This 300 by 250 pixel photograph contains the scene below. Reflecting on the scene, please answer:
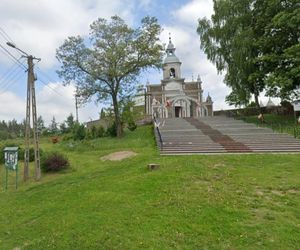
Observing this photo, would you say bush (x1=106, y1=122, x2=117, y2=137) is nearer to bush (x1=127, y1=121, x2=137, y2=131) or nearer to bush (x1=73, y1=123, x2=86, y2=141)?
bush (x1=127, y1=121, x2=137, y2=131)

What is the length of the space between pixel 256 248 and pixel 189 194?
3339mm

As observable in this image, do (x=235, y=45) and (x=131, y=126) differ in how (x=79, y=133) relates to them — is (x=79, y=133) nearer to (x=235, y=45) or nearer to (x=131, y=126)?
(x=131, y=126)

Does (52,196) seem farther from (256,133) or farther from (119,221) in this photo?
(256,133)

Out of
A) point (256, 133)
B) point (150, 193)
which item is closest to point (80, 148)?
point (256, 133)

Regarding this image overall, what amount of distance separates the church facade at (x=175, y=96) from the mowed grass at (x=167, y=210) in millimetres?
34716

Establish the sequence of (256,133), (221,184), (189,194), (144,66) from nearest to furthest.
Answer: (189,194) → (221,184) → (256,133) → (144,66)

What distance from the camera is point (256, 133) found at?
23094 millimetres

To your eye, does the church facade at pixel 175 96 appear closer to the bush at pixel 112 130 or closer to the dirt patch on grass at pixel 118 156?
the bush at pixel 112 130

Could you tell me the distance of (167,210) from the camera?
8.04m

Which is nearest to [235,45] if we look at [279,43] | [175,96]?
[279,43]

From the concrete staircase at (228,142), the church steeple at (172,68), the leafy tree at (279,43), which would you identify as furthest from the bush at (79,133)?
the church steeple at (172,68)

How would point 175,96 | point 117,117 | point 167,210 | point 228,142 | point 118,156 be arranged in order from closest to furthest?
point 167,210
point 118,156
point 228,142
point 117,117
point 175,96

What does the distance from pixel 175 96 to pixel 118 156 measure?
31.3m

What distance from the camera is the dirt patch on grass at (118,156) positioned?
18956mm
